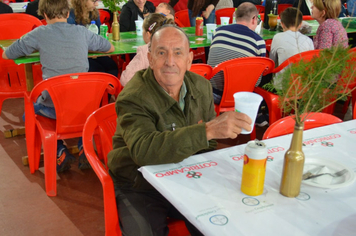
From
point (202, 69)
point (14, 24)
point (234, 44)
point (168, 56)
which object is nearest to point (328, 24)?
point (234, 44)

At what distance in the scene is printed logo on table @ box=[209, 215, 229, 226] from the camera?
3.99ft

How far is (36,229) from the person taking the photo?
2490mm

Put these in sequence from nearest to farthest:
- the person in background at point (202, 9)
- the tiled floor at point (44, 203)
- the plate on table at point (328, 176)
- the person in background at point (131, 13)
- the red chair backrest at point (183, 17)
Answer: the plate on table at point (328, 176), the tiled floor at point (44, 203), the person in background at point (131, 13), the person in background at point (202, 9), the red chair backrest at point (183, 17)

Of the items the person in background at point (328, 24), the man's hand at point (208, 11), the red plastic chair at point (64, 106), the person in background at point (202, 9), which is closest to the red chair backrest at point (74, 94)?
the red plastic chair at point (64, 106)

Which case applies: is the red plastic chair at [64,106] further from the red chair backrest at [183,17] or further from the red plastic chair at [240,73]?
the red chair backrest at [183,17]

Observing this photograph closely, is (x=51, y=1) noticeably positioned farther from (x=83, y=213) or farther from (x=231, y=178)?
(x=231, y=178)

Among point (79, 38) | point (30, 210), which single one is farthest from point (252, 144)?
point (79, 38)

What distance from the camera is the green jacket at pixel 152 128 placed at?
1545mm

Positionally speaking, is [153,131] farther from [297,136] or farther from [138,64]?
[138,64]

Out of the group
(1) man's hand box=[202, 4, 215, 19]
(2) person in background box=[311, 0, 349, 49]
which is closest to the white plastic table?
(2) person in background box=[311, 0, 349, 49]

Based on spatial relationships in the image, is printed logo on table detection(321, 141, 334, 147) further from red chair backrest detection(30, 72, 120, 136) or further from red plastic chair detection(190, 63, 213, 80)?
red chair backrest detection(30, 72, 120, 136)

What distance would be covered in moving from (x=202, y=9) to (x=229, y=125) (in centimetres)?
514

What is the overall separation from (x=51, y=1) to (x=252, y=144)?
234cm

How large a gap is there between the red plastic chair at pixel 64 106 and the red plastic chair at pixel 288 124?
1227mm
